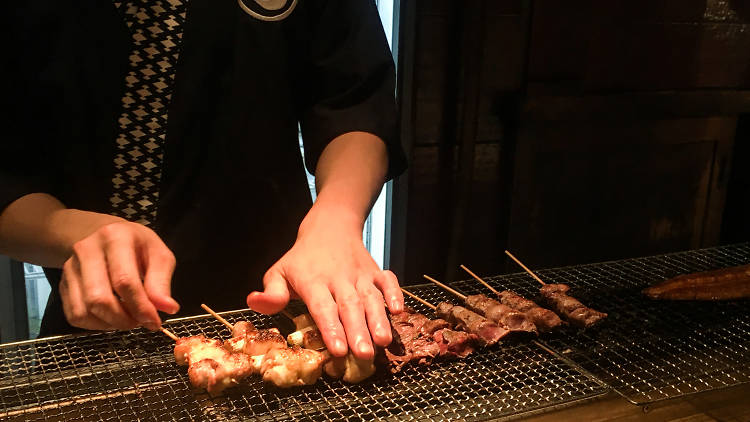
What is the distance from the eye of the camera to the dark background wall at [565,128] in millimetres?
5211

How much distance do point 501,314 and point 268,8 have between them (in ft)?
5.74

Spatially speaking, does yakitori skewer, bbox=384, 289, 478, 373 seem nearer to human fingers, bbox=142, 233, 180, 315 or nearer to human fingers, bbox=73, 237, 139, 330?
human fingers, bbox=142, 233, 180, 315

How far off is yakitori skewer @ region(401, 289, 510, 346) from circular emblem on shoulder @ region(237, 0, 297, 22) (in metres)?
1.43

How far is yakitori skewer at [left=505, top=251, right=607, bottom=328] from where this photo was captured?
3191mm

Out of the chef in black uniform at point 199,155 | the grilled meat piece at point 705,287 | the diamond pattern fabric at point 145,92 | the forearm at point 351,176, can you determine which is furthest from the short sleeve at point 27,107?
the grilled meat piece at point 705,287

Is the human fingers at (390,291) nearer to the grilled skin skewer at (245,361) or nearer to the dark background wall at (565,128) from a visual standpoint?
the grilled skin skewer at (245,361)

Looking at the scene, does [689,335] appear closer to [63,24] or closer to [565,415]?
[565,415]

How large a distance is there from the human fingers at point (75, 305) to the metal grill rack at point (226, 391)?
328 mm

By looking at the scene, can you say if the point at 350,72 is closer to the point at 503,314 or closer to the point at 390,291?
the point at 390,291

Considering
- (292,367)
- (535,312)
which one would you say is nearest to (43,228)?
(292,367)

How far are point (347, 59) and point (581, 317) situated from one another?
1.65 metres

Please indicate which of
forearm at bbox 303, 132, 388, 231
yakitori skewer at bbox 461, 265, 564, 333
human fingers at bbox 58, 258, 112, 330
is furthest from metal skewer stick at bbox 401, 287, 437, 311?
human fingers at bbox 58, 258, 112, 330

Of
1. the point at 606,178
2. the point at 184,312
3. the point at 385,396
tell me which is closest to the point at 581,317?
the point at 385,396

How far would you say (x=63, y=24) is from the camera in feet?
8.79
